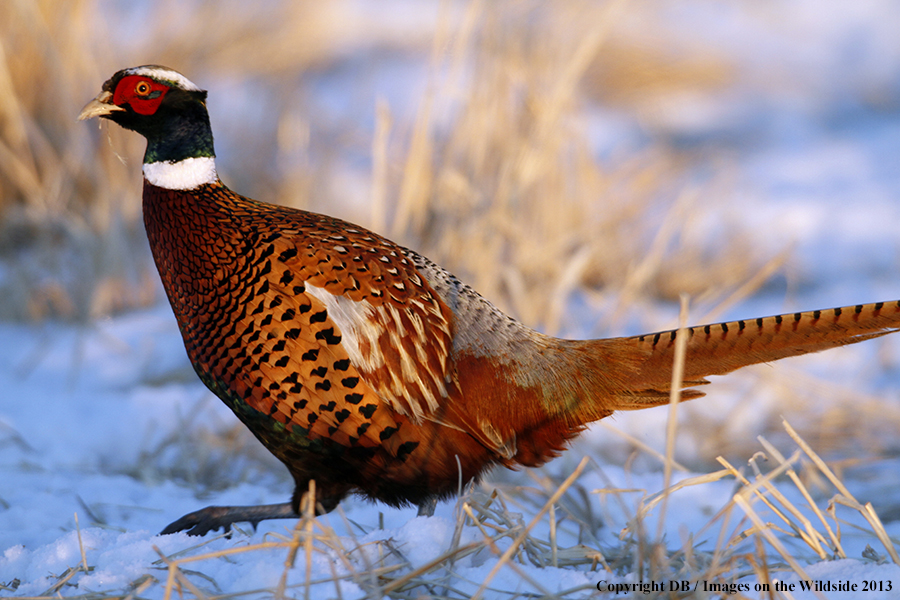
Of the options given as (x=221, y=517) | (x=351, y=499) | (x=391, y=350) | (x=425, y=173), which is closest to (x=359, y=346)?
(x=391, y=350)

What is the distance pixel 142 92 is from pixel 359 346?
2.99ft

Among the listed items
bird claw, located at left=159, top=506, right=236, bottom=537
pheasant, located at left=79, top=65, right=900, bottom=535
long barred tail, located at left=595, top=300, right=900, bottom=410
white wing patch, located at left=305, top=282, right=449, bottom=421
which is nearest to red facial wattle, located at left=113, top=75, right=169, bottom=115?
pheasant, located at left=79, top=65, right=900, bottom=535

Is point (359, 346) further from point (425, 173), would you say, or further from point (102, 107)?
point (425, 173)

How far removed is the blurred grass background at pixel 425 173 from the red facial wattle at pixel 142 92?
4.55 ft

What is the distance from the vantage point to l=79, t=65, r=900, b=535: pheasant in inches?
73.3

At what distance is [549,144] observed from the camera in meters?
3.65

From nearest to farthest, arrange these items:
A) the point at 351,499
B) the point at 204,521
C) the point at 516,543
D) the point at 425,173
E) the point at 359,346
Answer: the point at 516,543 → the point at 359,346 → the point at 204,521 → the point at 351,499 → the point at 425,173

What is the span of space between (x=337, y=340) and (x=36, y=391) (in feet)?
6.19

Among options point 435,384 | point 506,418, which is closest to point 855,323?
point 506,418

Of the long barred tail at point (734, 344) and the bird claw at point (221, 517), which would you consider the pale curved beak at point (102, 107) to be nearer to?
the bird claw at point (221, 517)

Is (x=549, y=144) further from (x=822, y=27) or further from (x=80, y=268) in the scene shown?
(x=822, y=27)

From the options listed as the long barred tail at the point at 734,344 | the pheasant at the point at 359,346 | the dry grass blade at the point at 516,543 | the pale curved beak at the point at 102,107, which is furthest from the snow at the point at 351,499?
the pale curved beak at the point at 102,107

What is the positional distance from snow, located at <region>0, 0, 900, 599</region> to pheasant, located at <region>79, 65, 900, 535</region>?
0.63 feet

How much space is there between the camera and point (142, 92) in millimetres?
2070
